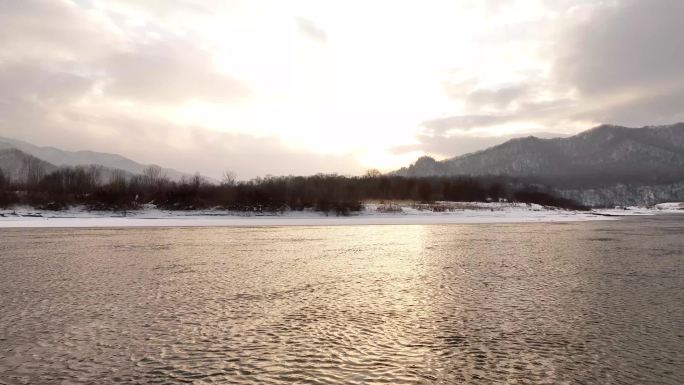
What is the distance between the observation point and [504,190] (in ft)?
584

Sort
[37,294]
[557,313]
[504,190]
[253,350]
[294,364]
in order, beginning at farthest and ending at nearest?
[504,190], [37,294], [557,313], [253,350], [294,364]

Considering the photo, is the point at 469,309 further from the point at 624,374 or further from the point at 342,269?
the point at 342,269

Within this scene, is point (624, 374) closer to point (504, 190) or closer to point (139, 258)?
point (139, 258)

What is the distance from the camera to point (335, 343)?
9.17 meters

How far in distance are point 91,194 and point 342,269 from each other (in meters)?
84.1

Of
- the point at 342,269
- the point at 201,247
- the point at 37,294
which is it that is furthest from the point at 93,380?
the point at 201,247

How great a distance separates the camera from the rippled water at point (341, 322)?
303 inches

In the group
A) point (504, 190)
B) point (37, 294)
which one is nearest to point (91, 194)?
point (37, 294)

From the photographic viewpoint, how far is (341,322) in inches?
424

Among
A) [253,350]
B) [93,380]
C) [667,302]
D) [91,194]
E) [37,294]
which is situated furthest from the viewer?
[91,194]

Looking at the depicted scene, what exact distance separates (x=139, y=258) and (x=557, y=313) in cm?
2044

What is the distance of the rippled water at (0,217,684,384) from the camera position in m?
7.69

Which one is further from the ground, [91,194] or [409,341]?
[91,194]

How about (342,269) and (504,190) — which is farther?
(504,190)
